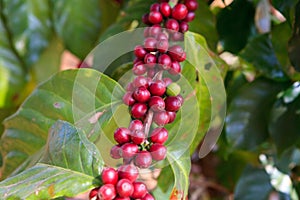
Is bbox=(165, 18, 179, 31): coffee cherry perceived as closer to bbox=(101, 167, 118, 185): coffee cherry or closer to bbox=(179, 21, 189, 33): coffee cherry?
bbox=(179, 21, 189, 33): coffee cherry

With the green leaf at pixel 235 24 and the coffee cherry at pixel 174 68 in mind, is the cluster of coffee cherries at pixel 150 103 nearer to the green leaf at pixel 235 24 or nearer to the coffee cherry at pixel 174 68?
the coffee cherry at pixel 174 68

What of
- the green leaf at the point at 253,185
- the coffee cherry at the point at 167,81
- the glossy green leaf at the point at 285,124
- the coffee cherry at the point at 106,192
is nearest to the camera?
the coffee cherry at the point at 106,192

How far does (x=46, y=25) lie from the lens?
895mm

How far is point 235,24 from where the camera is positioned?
67 cm

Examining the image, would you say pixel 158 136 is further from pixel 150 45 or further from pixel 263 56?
pixel 263 56

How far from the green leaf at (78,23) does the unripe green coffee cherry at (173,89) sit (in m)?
0.39

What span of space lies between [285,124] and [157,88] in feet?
0.87

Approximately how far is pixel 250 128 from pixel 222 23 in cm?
15

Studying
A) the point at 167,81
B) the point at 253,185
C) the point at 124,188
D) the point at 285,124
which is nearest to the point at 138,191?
the point at 124,188

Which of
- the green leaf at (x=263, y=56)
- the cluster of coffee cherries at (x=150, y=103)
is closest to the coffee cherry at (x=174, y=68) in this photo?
the cluster of coffee cherries at (x=150, y=103)

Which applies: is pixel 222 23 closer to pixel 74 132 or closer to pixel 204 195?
pixel 74 132

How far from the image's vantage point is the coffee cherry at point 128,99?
1.38 ft

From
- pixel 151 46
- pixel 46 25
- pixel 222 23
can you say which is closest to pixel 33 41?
pixel 46 25

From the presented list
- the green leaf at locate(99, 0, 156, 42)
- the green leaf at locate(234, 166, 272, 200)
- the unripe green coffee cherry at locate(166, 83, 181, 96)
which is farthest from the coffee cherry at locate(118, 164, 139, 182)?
the green leaf at locate(234, 166, 272, 200)
